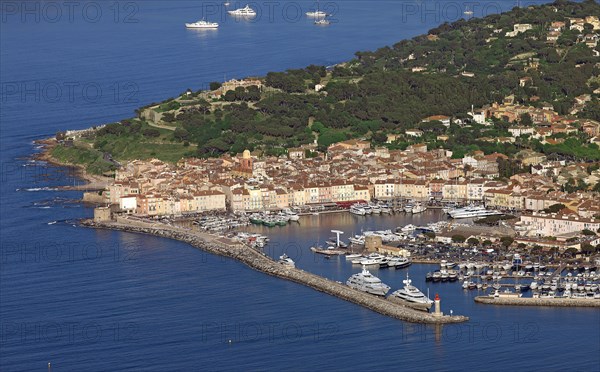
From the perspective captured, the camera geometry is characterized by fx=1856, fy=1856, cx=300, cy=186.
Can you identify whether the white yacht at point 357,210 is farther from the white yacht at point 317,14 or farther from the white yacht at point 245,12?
the white yacht at point 245,12

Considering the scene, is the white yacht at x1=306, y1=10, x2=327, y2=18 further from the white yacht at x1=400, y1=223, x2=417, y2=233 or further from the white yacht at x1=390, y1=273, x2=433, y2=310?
the white yacht at x1=390, y1=273, x2=433, y2=310

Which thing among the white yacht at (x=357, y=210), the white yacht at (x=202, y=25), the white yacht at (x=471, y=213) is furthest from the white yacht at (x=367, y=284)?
the white yacht at (x=202, y=25)

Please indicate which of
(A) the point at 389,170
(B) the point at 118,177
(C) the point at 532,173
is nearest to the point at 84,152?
(B) the point at 118,177

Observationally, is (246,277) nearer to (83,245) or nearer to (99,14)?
(83,245)

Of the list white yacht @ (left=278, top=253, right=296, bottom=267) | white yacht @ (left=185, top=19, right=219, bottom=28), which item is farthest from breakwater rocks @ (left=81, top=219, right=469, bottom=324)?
white yacht @ (left=185, top=19, right=219, bottom=28)

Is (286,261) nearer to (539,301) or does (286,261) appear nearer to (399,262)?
(399,262)

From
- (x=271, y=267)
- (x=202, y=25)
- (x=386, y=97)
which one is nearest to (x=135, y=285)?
(x=271, y=267)
